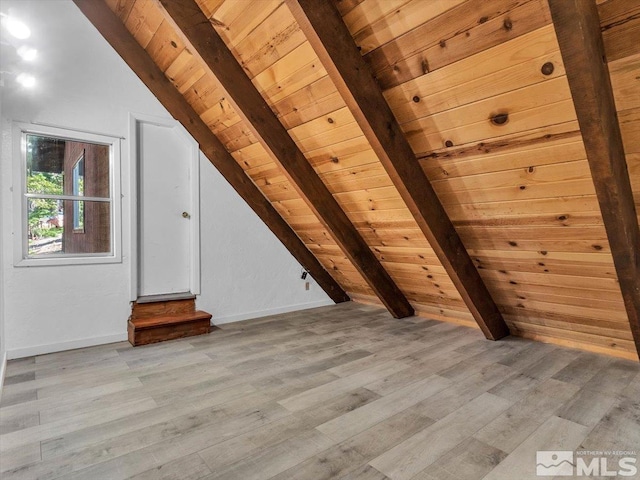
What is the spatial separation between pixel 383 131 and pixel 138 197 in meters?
2.03

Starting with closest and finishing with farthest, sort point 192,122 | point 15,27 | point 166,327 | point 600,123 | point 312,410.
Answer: point 600,123 → point 312,410 → point 15,27 → point 166,327 → point 192,122

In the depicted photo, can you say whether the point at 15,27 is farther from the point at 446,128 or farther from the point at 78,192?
the point at 446,128

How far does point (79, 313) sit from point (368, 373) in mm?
2079

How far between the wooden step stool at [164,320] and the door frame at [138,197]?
0.11m

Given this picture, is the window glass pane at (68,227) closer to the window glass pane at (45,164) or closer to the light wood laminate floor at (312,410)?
the window glass pane at (45,164)

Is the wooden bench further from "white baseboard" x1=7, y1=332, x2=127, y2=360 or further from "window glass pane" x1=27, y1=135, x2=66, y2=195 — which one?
"window glass pane" x1=27, y1=135, x2=66, y2=195

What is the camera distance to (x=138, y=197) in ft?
9.16

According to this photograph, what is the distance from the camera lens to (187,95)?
282 centimetres

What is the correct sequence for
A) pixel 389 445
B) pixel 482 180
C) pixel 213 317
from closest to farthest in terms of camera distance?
pixel 389 445 < pixel 482 180 < pixel 213 317

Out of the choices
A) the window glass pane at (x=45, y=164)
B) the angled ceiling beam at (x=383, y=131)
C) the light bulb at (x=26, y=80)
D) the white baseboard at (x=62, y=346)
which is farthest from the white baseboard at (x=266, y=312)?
the light bulb at (x=26, y=80)

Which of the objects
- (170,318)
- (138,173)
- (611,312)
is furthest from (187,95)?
(611,312)

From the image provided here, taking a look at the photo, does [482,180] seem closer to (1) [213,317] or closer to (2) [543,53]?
(2) [543,53]
